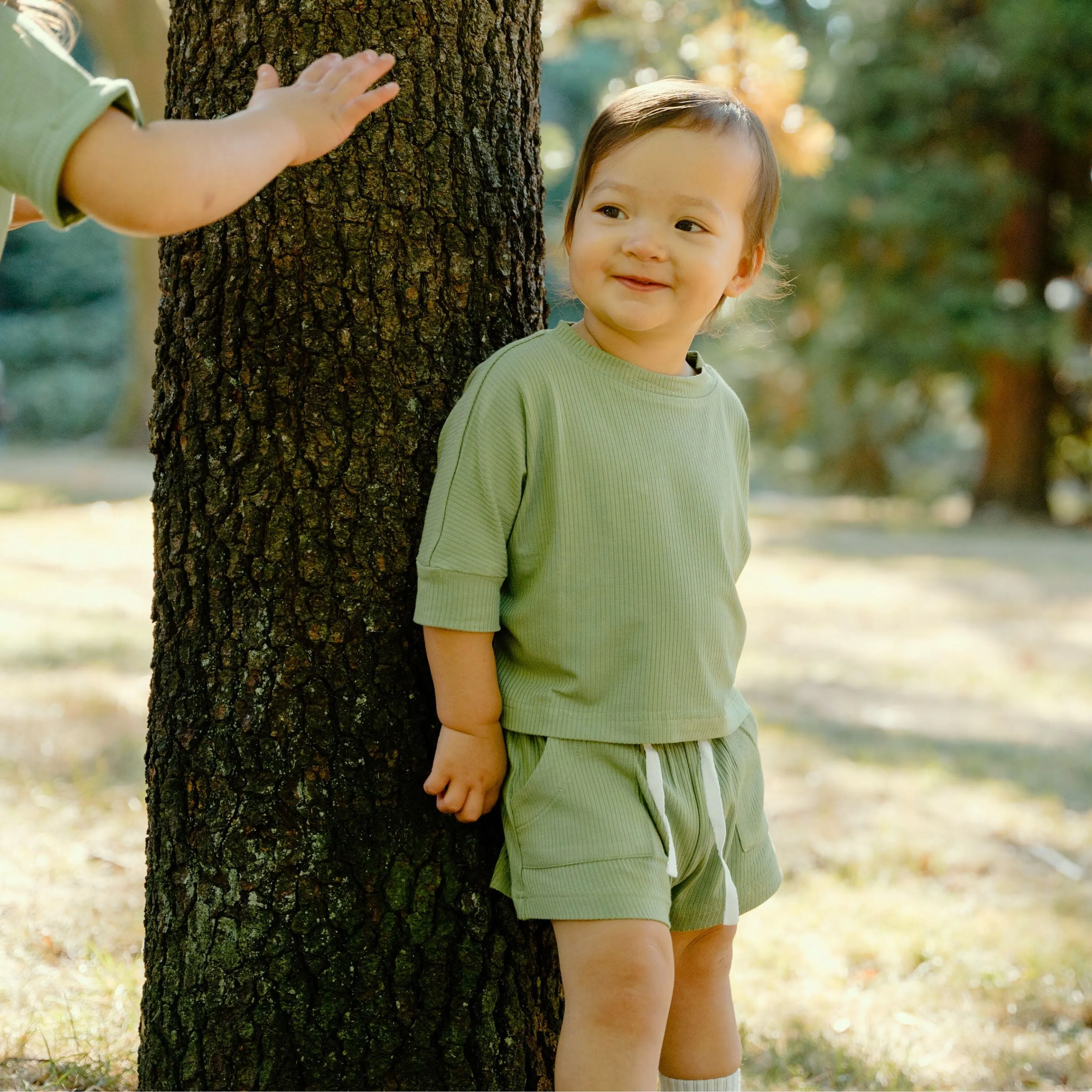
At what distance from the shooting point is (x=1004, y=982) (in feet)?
8.95

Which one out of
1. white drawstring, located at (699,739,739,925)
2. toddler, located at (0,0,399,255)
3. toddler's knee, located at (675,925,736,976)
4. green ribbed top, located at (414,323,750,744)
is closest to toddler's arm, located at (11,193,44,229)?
toddler, located at (0,0,399,255)

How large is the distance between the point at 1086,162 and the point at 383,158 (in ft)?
44.5

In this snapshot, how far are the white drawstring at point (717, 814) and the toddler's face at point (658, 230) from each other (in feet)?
2.05

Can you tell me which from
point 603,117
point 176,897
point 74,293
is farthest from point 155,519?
point 74,293

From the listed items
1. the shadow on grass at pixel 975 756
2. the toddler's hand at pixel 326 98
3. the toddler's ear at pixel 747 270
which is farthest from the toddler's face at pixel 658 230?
the shadow on grass at pixel 975 756

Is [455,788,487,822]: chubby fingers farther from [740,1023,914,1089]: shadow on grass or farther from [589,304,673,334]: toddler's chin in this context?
[740,1023,914,1089]: shadow on grass

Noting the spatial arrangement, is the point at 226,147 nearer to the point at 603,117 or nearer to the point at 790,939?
the point at 603,117

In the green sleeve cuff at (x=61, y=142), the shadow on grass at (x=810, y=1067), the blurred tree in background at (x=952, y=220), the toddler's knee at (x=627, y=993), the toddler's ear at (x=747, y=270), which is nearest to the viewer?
the green sleeve cuff at (x=61, y=142)

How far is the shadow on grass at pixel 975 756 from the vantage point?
4227 mm

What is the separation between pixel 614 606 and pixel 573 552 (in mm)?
94

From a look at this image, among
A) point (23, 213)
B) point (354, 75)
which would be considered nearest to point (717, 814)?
point (354, 75)

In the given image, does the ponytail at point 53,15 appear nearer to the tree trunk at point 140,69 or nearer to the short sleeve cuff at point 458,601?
the short sleeve cuff at point 458,601

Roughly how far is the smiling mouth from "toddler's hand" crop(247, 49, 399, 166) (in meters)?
0.45

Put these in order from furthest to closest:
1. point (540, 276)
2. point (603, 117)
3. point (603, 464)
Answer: point (540, 276)
point (603, 117)
point (603, 464)
